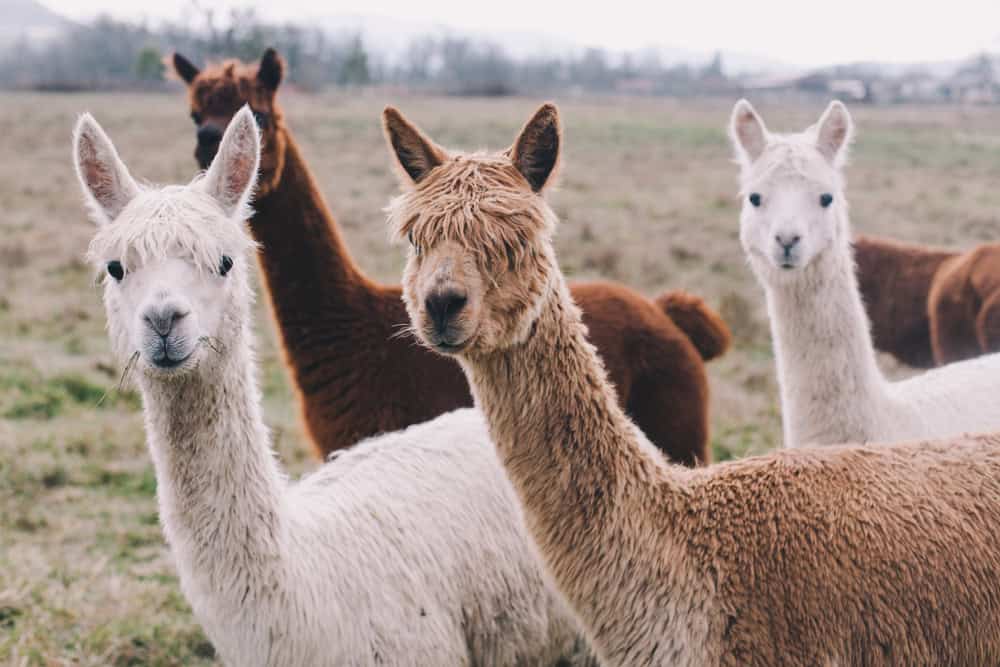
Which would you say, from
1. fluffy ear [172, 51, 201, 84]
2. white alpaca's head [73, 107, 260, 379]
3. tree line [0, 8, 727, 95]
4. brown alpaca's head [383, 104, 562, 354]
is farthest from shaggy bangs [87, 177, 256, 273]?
tree line [0, 8, 727, 95]

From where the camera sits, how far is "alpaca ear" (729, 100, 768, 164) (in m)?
4.75

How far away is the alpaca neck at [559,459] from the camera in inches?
97.3

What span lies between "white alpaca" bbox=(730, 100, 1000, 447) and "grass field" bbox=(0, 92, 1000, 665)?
2.59 meters

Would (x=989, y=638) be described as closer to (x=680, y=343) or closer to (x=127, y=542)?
(x=680, y=343)

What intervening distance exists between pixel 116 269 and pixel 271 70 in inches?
95.0

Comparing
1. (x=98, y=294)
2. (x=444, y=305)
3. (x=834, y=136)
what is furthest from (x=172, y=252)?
(x=98, y=294)

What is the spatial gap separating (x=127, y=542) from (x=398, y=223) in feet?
12.4

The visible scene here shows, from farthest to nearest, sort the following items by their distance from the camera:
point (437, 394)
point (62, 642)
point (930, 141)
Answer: point (930, 141)
point (437, 394)
point (62, 642)

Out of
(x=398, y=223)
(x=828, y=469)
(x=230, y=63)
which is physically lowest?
(x=828, y=469)

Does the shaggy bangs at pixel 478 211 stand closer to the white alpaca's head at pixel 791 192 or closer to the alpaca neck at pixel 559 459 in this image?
the alpaca neck at pixel 559 459

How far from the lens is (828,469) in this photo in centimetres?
261

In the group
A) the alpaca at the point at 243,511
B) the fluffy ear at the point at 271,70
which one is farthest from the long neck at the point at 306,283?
the alpaca at the point at 243,511

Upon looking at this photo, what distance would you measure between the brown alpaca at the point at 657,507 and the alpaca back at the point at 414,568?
361mm

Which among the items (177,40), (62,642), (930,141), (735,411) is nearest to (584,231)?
(735,411)
